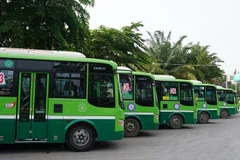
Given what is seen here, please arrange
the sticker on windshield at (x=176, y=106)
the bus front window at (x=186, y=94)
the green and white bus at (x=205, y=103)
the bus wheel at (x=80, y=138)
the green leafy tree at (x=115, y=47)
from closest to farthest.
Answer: the bus wheel at (x=80, y=138) → the sticker on windshield at (x=176, y=106) → the bus front window at (x=186, y=94) → the green leafy tree at (x=115, y=47) → the green and white bus at (x=205, y=103)

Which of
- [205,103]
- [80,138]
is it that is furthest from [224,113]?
[80,138]

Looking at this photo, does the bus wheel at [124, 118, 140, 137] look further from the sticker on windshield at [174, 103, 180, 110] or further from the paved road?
the sticker on windshield at [174, 103, 180, 110]

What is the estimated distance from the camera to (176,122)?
47.7ft

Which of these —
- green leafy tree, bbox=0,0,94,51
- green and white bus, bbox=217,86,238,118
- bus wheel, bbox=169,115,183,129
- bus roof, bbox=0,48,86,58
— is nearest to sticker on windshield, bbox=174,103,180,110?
bus wheel, bbox=169,115,183,129

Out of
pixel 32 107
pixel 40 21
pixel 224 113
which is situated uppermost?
pixel 40 21

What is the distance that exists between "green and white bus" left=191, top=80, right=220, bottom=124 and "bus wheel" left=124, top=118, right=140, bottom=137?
7599 mm

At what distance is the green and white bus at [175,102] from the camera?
556 inches

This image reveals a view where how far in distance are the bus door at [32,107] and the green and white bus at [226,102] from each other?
1732cm

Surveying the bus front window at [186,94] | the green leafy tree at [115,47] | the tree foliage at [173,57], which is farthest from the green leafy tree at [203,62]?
the bus front window at [186,94]

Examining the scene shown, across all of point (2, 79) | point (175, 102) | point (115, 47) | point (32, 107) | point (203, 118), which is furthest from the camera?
point (203, 118)

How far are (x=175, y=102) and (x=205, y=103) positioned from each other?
14.9 feet

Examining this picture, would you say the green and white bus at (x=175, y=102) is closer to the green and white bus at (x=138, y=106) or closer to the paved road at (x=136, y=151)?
the green and white bus at (x=138, y=106)

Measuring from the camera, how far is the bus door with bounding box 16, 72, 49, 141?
7.73 meters

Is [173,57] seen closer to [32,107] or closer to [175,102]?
[175,102]
